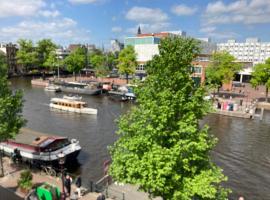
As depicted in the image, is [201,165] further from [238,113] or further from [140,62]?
[140,62]

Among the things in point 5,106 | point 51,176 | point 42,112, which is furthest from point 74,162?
point 42,112

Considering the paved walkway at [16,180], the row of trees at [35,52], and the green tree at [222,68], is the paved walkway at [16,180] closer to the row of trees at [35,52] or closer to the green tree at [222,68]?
the green tree at [222,68]

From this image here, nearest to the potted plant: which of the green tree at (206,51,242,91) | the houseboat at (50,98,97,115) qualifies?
the houseboat at (50,98,97,115)

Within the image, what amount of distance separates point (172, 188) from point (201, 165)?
1956 millimetres

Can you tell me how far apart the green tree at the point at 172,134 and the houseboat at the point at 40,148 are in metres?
14.7

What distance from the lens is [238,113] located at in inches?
1868

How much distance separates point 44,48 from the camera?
116750 mm

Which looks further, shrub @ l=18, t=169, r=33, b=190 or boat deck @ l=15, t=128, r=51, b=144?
boat deck @ l=15, t=128, r=51, b=144

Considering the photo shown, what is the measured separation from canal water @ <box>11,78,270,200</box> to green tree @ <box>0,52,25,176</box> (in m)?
8.40

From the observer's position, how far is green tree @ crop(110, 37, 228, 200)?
470 inches

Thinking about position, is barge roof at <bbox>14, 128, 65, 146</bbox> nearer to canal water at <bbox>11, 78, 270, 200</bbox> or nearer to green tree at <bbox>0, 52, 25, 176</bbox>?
canal water at <bbox>11, 78, 270, 200</bbox>

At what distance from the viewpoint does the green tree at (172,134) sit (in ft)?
39.2

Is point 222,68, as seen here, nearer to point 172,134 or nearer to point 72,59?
point 72,59

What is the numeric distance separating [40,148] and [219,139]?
23.7 m
